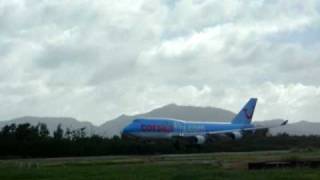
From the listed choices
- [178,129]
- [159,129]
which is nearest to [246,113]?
[178,129]

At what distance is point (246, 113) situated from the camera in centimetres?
10375

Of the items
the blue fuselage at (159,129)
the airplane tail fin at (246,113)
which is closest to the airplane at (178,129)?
the blue fuselage at (159,129)

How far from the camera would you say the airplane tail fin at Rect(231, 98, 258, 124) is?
102625 millimetres

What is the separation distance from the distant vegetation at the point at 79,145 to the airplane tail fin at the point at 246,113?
747cm

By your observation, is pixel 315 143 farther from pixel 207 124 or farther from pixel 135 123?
pixel 135 123

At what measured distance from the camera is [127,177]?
29297 millimetres

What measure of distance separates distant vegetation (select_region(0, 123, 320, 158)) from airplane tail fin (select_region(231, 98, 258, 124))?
7.47 meters

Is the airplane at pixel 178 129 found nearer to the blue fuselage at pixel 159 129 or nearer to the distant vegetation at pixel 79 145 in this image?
the blue fuselage at pixel 159 129

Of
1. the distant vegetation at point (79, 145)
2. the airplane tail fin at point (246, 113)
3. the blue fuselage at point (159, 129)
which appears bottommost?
the distant vegetation at point (79, 145)

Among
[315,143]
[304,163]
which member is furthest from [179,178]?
[315,143]

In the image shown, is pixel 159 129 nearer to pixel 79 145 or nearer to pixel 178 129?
pixel 178 129

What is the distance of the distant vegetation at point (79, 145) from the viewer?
74.0 m

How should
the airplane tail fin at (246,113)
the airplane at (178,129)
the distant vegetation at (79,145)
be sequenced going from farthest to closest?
the airplane tail fin at (246,113)
the airplane at (178,129)
the distant vegetation at (79,145)

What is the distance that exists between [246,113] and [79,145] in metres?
35.0
